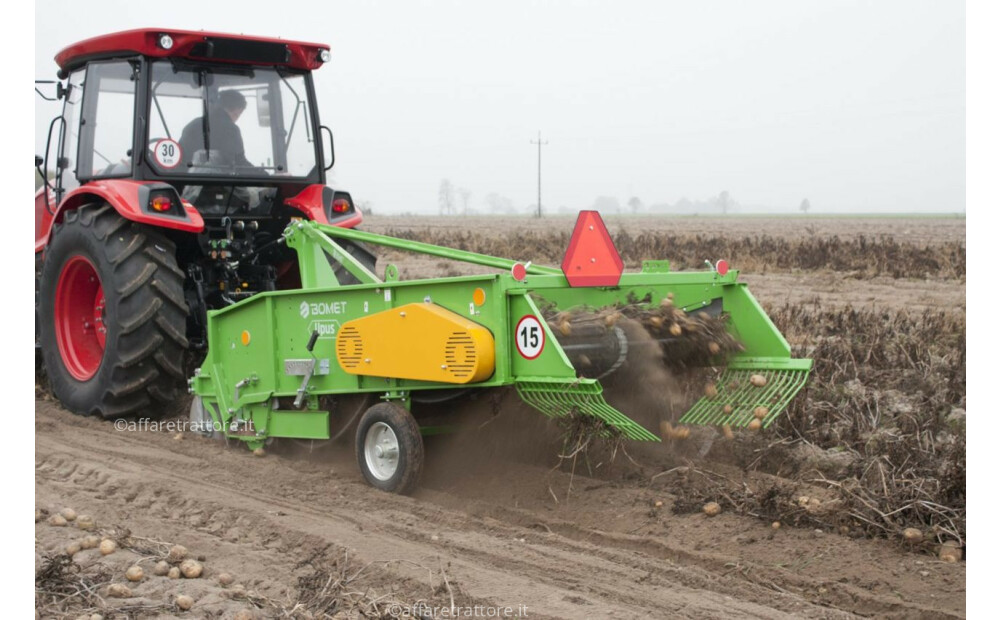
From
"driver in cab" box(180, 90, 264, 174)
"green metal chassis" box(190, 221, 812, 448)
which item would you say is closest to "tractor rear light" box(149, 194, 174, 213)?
"driver in cab" box(180, 90, 264, 174)

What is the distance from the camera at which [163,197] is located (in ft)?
22.4

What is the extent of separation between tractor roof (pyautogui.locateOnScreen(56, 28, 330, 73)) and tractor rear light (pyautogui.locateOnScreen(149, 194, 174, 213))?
0.99 m

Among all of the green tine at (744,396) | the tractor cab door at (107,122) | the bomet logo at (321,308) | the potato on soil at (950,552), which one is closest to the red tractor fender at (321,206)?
the tractor cab door at (107,122)

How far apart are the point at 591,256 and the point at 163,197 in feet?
9.69

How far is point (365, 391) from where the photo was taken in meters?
5.76

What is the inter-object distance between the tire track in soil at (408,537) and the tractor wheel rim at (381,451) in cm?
13

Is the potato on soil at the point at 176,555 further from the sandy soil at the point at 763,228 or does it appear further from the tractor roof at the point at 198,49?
the sandy soil at the point at 763,228

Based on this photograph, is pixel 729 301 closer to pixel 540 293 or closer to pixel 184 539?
pixel 540 293

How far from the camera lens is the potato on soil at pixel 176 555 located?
→ 430 centimetres

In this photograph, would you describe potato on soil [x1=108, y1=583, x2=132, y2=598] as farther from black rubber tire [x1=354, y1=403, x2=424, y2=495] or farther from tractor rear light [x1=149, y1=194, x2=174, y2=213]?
tractor rear light [x1=149, y1=194, x2=174, y2=213]

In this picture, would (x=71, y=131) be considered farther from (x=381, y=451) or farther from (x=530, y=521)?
(x=530, y=521)

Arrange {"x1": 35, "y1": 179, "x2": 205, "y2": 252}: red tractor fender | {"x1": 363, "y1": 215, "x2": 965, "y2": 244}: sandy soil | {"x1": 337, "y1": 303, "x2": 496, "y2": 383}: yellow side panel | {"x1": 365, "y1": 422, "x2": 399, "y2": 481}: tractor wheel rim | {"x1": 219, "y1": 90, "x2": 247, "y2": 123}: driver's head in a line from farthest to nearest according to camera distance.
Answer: {"x1": 363, "y1": 215, "x2": 965, "y2": 244}: sandy soil → {"x1": 219, "y1": 90, "x2": 247, "y2": 123}: driver's head → {"x1": 35, "y1": 179, "x2": 205, "y2": 252}: red tractor fender → {"x1": 365, "y1": 422, "x2": 399, "y2": 481}: tractor wheel rim → {"x1": 337, "y1": 303, "x2": 496, "y2": 383}: yellow side panel

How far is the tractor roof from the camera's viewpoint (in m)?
7.00

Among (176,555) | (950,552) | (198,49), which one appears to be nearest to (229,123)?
(198,49)
